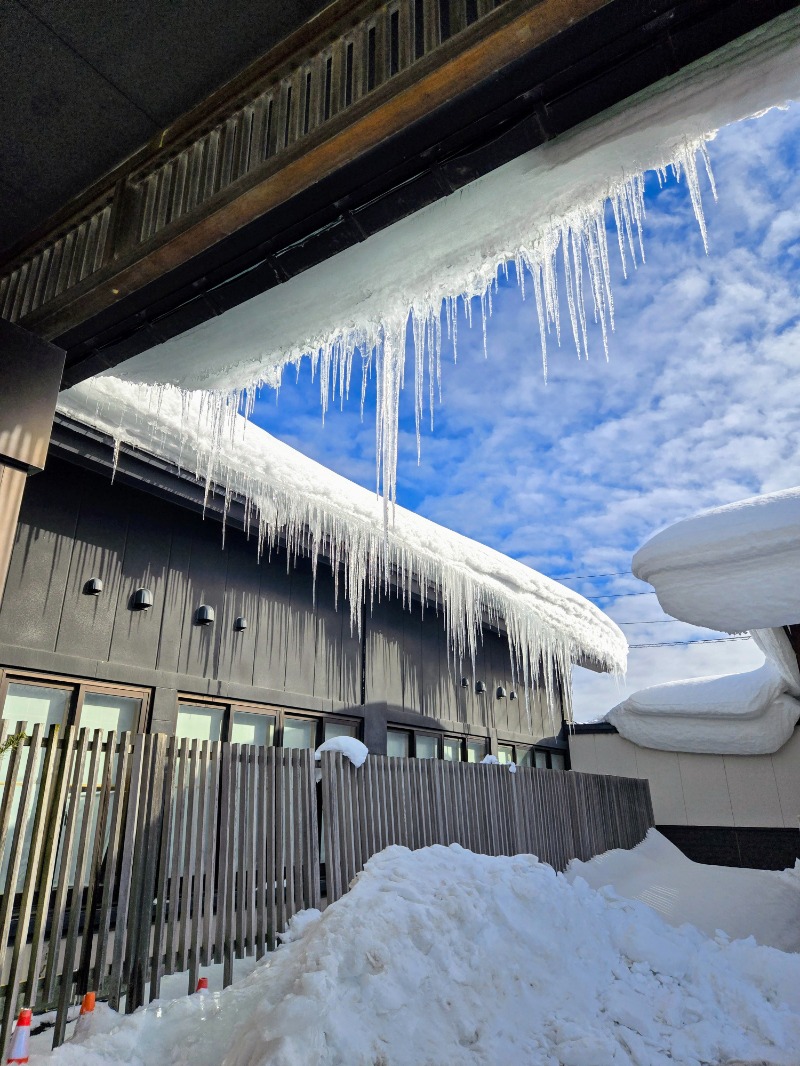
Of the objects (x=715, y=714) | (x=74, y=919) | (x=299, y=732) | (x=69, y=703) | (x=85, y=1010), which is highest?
(x=715, y=714)

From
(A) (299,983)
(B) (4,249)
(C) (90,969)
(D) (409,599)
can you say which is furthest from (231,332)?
(D) (409,599)

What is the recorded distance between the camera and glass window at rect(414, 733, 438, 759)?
859cm

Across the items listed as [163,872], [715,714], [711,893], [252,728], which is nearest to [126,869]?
[163,872]

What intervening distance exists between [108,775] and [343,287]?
118 inches

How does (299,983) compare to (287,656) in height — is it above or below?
below

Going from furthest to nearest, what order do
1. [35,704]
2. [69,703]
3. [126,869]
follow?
[69,703] → [35,704] → [126,869]

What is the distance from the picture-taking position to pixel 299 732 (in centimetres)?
696

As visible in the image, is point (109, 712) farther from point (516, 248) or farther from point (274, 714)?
point (516, 248)

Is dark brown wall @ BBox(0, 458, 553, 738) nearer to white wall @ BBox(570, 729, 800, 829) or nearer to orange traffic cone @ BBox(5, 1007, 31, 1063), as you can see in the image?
orange traffic cone @ BBox(5, 1007, 31, 1063)

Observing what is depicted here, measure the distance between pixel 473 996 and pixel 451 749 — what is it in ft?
22.2

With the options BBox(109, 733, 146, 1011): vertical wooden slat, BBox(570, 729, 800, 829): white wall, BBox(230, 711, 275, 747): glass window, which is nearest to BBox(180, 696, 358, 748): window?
BBox(230, 711, 275, 747): glass window

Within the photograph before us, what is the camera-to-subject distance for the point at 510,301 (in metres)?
2.95

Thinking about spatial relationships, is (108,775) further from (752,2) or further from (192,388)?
(752,2)

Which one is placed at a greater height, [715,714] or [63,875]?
[715,714]
